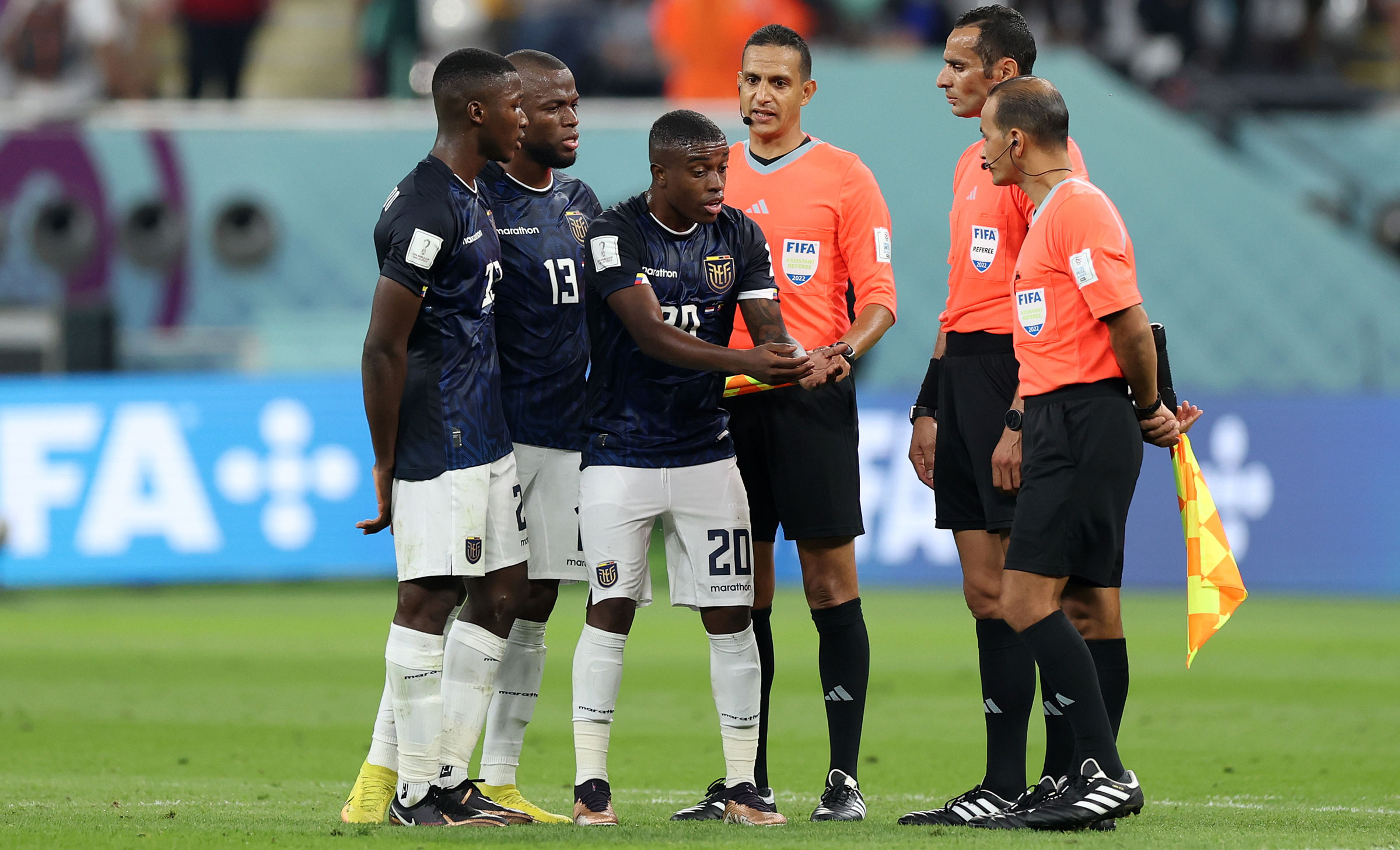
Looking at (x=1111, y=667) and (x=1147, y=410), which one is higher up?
(x=1147, y=410)

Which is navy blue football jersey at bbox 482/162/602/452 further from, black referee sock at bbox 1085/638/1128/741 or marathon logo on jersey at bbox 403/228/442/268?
black referee sock at bbox 1085/638/1128/741

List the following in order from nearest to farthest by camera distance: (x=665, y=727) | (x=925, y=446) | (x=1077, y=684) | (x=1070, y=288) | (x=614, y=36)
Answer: (x=1077, y=684) < (x=1070, y=288) < (x=925, y=446) < (x=665, y=727) < (x=614, y=36)

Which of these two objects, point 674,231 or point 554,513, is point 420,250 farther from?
point 554,513

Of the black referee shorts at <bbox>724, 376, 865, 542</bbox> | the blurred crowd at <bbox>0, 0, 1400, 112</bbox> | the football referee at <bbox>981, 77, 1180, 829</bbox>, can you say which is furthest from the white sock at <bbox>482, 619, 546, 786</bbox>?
the blurred crowd at <bbox>0, 0, 1400, 112</bbox>

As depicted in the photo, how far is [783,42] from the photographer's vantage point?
637 cm

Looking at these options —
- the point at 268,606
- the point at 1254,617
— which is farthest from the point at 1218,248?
the point at 268,606

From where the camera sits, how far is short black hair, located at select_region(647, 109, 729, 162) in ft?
18.9

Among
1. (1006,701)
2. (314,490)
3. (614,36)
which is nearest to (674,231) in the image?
(1006,701)

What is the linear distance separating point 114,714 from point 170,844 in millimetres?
3994

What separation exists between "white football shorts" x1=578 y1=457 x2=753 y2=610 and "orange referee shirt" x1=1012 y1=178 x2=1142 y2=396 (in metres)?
1.05

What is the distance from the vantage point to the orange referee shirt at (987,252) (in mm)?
6125

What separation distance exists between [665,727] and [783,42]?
376 cm

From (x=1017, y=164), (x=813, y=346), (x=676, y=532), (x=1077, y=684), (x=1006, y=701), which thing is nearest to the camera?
(x=1077, y=684)

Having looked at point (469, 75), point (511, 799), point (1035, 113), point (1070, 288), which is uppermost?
point (469, 75)
